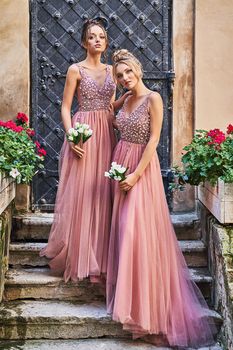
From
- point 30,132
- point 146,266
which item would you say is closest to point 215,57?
point 30,132

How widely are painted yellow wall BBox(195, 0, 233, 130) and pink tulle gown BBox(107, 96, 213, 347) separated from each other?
70.0 inches

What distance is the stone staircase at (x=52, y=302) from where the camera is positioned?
491cm

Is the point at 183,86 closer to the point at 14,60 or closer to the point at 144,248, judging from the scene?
the point at 14,60

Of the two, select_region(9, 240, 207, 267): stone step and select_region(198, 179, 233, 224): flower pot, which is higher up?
select_region(198, 179, 233, 224): flower pot

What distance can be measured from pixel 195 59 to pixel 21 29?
1.90 m

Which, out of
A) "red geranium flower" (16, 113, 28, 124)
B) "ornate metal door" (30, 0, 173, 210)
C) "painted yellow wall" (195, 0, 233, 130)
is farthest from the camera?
"ornate metal door" (30, 0, 173, 210)

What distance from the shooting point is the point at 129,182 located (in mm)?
4965

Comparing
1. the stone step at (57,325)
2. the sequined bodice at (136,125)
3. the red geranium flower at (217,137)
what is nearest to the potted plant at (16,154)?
the sequined bodice at (136,125)

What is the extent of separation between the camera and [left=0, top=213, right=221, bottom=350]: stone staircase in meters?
4.91

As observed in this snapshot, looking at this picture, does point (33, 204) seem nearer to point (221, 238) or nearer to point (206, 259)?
point (206, 259)

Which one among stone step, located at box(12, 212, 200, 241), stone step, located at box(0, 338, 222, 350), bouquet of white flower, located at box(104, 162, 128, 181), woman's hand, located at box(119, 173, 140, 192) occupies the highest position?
bouquet of white flower, located at box(104, 162, 128, 181)

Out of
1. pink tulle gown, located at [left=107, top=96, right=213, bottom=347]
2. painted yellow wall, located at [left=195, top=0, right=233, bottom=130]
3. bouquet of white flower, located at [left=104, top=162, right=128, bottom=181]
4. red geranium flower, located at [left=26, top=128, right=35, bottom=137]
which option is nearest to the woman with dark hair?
pink tulle gown, located at [left=107, top=96, right=213, bottom=347]

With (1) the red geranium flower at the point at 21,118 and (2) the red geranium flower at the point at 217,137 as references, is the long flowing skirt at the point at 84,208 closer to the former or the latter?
(2) the red geranium flower at the point at 217,137

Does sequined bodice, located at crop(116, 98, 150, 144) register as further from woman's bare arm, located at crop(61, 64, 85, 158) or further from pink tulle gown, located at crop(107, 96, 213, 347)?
woman's bare arm, located at crop(61, 64, 85, 158)
